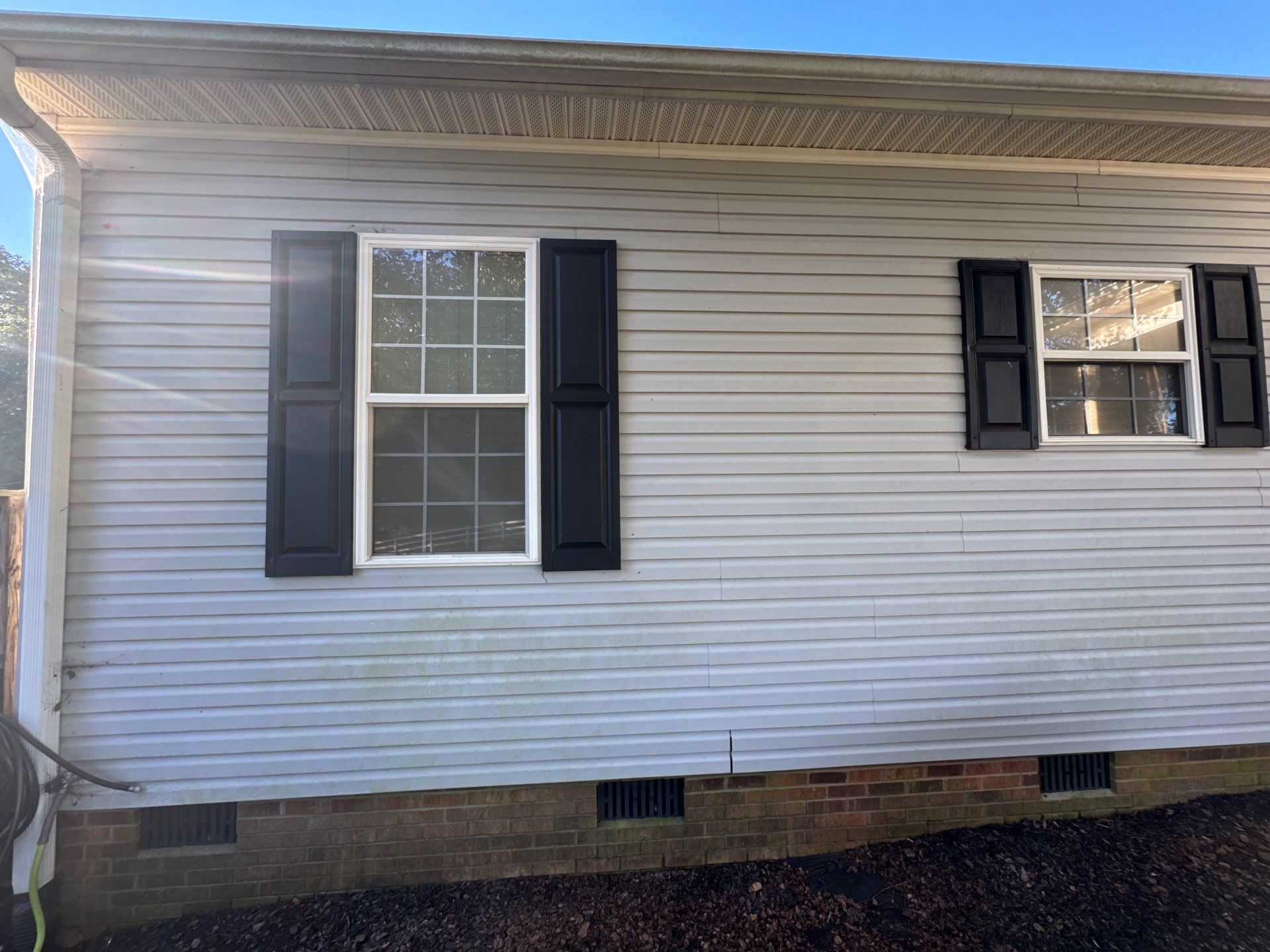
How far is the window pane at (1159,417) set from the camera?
2.74 meters

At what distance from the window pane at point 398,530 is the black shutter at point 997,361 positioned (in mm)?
2532

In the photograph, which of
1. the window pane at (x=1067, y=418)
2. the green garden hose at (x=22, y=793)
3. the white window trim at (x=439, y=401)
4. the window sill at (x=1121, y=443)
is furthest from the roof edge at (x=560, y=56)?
the green garden hose at (x=22, y=793)

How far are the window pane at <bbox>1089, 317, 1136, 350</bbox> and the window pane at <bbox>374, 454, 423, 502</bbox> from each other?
3.27m

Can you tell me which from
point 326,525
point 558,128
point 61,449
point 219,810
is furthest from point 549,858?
point 558,128

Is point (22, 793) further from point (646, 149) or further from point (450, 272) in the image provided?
point (646, 149)

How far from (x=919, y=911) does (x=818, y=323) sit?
2.48 metres

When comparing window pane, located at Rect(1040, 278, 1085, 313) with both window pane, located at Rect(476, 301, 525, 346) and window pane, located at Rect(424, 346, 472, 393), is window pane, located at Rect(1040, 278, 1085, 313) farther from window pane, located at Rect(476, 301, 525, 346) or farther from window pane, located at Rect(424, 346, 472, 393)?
window pane, located at Rect(424, 346, 472, 393)

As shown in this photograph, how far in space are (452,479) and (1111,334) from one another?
325 cm

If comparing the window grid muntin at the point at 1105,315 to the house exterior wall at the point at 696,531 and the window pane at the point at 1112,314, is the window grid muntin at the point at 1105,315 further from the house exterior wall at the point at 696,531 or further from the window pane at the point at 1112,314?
the house exterior wall at the point at 696,531

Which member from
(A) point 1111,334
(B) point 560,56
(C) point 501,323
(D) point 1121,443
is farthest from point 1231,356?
(C) point 501,323

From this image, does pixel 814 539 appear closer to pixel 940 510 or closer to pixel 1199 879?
pixel 940 510

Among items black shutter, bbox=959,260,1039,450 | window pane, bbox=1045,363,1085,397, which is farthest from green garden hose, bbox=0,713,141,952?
window pane, bbox=1045,363,1085,397

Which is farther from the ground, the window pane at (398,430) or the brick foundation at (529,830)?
the window pane at (398,430)

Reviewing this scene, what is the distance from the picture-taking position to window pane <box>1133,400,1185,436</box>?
274cm
